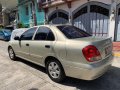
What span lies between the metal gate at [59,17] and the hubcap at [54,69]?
445 inches

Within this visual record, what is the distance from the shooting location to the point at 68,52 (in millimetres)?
3979

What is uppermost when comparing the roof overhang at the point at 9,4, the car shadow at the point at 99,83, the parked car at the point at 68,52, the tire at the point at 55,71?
the roof overhang at the point at 9,4

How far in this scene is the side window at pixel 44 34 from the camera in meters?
4.67

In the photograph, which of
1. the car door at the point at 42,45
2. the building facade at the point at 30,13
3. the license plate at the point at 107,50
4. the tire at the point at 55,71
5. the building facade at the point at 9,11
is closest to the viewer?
the license plate at the point at 107,50

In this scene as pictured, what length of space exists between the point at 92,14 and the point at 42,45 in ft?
29.1

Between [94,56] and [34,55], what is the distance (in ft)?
7.59

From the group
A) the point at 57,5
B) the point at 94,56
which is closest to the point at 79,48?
the point at 94,56

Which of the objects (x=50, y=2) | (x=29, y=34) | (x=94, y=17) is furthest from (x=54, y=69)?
(x=50, y=2)

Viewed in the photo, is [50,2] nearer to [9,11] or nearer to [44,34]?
[44,34]

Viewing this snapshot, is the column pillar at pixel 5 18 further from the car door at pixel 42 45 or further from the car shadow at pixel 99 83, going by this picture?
the car shadow at pixel 99 83

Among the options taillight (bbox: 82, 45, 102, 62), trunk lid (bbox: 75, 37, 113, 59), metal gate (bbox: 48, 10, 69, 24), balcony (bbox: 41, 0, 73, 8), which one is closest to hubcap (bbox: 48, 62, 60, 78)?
taillight (bbox: 82, 45, 102, 62)

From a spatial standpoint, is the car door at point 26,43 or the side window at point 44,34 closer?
the side window at point 44,34

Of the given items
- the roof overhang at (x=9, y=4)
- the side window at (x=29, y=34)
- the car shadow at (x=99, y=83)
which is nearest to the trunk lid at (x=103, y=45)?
the car shadow at (x=99, y=83)

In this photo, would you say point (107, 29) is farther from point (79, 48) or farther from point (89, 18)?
point (79, 48)
